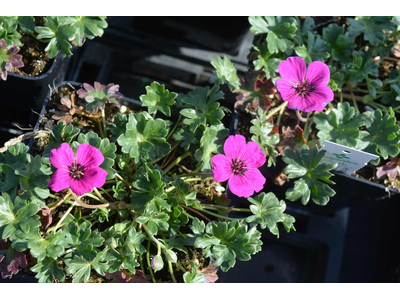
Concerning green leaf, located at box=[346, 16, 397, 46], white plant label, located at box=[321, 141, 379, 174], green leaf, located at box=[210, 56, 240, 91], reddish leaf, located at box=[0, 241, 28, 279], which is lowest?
reddish leaf, located at box=[0, 241, 28, 279]

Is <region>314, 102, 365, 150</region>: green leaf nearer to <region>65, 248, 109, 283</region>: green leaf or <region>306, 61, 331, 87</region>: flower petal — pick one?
<region>306, 61, 331, 87</region>: flower petal

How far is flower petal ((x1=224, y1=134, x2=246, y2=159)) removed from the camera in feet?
3.67

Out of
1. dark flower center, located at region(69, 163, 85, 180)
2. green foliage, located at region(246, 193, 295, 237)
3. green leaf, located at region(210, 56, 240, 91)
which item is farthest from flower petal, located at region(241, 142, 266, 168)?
dark flower center, located at region(69, 163, 85, 180)

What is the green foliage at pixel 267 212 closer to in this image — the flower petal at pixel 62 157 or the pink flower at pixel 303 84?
the pink flower at pixel 303 84

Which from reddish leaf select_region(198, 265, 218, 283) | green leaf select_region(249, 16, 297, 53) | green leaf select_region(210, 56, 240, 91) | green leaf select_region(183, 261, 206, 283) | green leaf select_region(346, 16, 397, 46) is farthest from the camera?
green leaf select_region(346, 16, 397, 46)

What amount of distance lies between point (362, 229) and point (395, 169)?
437 millimetres

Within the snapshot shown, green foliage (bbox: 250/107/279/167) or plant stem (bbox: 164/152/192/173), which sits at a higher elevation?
green foliage (bbox: 250/107/279/167)

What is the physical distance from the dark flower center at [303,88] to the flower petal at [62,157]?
0.67 meters

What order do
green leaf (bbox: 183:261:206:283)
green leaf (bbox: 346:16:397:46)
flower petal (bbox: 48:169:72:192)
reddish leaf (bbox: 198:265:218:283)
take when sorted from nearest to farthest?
flower petal (bbox: 48:169:72:192)
green leaf (bbox: 183:261:206:283)
reddish leaf (bbox: 198:265:218:283)
green leaf (bbox: 346:16:397:46)

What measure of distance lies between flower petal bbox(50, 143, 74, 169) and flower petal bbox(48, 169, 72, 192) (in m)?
0.02

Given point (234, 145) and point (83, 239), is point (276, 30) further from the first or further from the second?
point (83, 239)

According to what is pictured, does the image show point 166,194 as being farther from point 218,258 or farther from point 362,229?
point 362,229

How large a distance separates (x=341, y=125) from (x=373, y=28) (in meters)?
0.48
